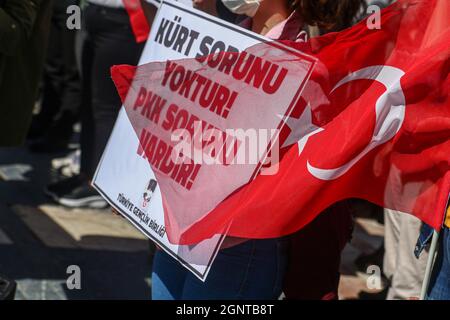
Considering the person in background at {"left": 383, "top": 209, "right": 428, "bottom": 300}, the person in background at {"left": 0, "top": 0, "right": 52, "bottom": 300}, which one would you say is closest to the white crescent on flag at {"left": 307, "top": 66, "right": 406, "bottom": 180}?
the person in background at {"left": 383, "top": 209, "right": 428, "bottom": 300}

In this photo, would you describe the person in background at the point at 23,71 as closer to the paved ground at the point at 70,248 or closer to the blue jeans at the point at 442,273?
the paved ground at the point at 70,248

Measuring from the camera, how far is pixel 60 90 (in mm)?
6551

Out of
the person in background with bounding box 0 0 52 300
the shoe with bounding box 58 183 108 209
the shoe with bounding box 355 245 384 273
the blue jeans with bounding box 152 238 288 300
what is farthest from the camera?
the shoe with bounding box 58 183 108 209

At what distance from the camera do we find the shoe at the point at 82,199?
552 centimetres

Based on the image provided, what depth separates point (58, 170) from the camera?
19.9 feet

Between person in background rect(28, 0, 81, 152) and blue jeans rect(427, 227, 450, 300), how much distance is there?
4.02 m

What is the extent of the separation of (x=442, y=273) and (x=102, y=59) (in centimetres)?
288

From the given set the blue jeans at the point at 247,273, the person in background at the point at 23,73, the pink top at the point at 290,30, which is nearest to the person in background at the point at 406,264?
the blue jeans at the point at 247,273

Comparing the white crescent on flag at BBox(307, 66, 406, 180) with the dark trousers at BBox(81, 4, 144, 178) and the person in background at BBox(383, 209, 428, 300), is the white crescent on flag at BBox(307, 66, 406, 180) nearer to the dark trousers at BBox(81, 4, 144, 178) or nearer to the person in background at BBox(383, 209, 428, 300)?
the person in background at BBox(383, 209, 428, 300)

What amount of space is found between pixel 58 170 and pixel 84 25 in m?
1.21

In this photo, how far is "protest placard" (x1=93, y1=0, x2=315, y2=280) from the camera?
104 inches

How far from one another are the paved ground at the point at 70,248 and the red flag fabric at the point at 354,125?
75.2 inches

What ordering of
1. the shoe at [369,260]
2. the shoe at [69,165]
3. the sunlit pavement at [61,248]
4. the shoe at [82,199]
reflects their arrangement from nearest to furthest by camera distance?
the sunlit pavement at [61,248], the shoe at [369,260], the shoe at [82,199], the shoe at [69,165]
